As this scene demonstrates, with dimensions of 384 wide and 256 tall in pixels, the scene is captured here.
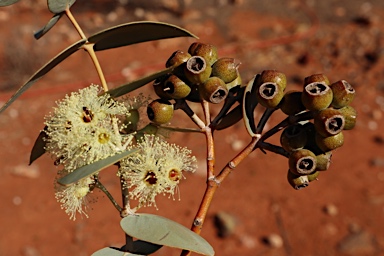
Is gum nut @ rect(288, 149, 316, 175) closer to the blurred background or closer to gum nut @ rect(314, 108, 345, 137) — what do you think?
gum nut @ rect(314, 108, 345, 137)

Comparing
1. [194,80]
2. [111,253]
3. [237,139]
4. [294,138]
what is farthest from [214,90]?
[237,139]

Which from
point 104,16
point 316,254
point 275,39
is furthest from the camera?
point 104,16

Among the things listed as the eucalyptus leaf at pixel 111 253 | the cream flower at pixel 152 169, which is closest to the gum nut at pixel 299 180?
the cream flower at pixel 152 169

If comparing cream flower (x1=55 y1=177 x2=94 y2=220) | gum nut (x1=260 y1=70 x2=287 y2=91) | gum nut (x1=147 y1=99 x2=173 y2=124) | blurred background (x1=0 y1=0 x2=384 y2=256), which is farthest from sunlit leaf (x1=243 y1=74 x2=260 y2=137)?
blurred background (x1=0 y1=0 x2=384 y2=256)

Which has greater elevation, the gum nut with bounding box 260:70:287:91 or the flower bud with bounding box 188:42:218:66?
the flower bud with bounding box 188:42:218:66

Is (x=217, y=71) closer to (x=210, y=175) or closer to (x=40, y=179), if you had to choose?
(x=210, y=175)

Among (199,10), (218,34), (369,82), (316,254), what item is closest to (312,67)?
(369,82)

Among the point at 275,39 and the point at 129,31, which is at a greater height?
the point at 275,39
